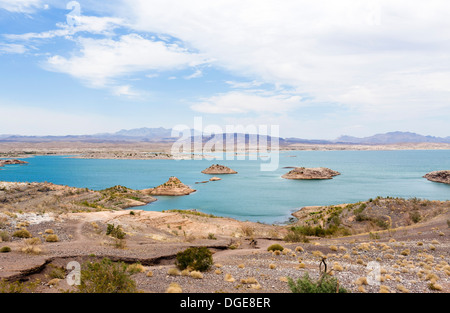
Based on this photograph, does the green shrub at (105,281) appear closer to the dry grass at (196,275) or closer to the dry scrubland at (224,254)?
the dry scrubland at (224,254)

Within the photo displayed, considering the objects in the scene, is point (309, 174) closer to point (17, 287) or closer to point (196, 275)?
point (196, 275)

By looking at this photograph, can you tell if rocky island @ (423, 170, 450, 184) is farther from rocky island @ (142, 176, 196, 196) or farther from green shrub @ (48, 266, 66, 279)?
green shrub @ (48, 266, 66, 279)

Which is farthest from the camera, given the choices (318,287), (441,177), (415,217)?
(441,177)

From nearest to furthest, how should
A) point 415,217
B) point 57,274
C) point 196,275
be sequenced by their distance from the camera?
point 57,274 < point 196,275 < point 415,217

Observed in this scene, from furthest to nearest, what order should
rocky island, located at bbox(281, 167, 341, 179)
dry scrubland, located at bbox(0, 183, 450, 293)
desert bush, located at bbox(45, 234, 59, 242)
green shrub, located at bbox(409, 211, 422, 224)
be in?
rocky island, located at bbox(281, 167, 341, 179), green shrub, located at bbox(409, 211, 422, 224), desert bush, located at bbox(45, 234, 59, 242), dry scrubland, located at bbox(0, 183, 450, 293)

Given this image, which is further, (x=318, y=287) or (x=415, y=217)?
(x=415, y=217)

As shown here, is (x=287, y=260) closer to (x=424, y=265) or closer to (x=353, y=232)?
(x=424, y=265)

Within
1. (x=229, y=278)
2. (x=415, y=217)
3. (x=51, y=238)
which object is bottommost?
(x=415, y=217)

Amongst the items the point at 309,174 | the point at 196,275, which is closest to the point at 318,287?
the point at 196,275

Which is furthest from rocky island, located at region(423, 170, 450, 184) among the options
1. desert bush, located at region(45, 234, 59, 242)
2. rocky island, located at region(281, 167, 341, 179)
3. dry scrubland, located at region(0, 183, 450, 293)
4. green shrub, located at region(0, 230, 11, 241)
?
green shrub, located at region(0, 230, 11, 241)

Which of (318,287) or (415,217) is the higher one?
(318,287)
